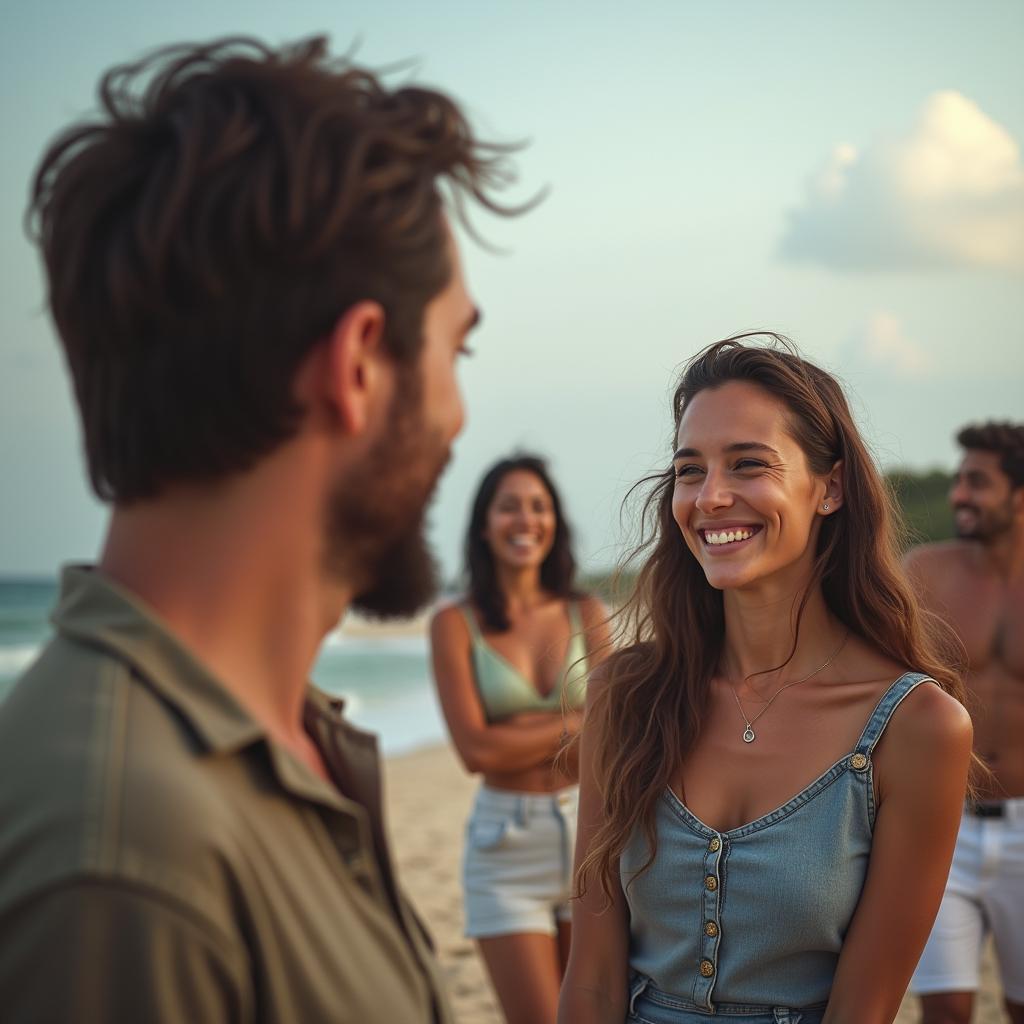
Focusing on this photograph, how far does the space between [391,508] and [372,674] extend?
26805 mm


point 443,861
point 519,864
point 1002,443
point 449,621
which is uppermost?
point 1002,443

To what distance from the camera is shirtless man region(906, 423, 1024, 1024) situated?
176 inches

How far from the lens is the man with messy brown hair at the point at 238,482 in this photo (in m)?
1.11

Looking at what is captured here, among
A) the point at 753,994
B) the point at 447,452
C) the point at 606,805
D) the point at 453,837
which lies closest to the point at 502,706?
the point at 606,805

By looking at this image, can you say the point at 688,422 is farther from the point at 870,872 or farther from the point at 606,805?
the point at 870,872

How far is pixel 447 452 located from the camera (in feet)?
4.78

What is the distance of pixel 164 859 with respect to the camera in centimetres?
107

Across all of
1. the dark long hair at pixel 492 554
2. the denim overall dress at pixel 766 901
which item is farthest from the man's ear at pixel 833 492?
the dark long hair at pixel 492 554

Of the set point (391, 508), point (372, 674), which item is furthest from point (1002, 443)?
point (372, 674)

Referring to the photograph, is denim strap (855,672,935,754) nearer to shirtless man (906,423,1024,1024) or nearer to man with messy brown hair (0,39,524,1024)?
man with messy brown hair (0,39,524,1024)

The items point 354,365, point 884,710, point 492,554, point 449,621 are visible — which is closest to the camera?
point 354,365

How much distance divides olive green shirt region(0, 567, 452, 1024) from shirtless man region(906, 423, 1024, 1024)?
342 centimetres

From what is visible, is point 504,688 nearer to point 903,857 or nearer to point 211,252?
point 903,857

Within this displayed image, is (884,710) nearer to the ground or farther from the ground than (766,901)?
farther from the ground
